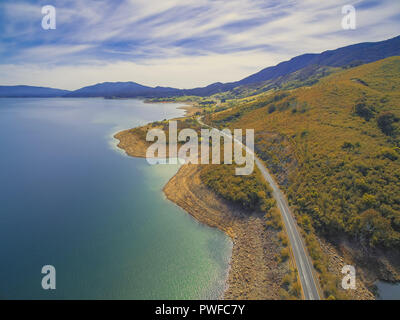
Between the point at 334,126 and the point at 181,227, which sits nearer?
the point at 181,227

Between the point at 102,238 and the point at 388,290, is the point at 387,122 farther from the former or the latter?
the point at 102,238

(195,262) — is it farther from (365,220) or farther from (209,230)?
(365,220)

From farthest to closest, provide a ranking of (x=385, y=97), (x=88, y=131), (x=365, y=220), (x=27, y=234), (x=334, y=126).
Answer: (x=88, y=131), (x=385, y=97), (x=334, y=126), (x=27, y=234), (x=365, y=220)

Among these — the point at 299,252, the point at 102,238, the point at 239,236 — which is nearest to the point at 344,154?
the point at 299,252

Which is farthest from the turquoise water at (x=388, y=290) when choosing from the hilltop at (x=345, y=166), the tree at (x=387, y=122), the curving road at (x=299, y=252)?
the tree at (x=387, y=122)

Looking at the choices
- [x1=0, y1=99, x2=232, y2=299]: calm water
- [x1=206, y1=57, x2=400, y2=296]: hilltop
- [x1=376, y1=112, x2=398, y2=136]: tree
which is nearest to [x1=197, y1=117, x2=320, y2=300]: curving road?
[x1=206, y1=57, x2=400, y2=296]: hilltop
